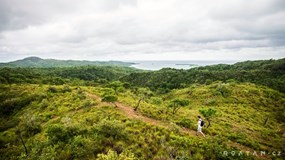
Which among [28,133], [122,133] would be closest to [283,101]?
[122,133]

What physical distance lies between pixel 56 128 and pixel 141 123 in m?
10.4

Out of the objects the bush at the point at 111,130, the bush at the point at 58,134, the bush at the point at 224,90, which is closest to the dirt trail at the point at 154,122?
the bush at the point at 111,130

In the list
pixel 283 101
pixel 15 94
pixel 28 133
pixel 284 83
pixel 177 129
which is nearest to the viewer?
pixel 177 129

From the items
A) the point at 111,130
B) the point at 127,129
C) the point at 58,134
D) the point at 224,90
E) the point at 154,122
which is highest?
the point at 111,130

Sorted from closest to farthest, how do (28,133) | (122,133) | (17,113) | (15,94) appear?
(122,133), (28,133), (17,113), (15,94)

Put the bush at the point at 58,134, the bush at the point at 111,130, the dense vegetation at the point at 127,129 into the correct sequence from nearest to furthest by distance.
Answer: the dense vegetation at the point at 127,129
the bush at the point at 58,134
the bush at the point at 111,130

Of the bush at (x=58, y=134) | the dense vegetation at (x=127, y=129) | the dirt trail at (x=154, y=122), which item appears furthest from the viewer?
the dirt trail at (x=154, y=122)

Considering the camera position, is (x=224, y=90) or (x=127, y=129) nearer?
(x=127, y=129)

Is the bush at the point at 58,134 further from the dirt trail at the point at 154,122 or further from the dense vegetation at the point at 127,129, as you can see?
the dirt trail at the point at 154,122

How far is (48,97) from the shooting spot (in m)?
45.3

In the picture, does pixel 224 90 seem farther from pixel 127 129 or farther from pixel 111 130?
pixel 111 130

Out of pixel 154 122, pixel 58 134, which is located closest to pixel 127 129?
pixel 154 122

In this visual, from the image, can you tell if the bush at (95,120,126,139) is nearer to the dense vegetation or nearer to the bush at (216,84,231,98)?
the dense vegetation

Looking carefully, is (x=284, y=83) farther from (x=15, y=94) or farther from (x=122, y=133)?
(x=15, y=94)
